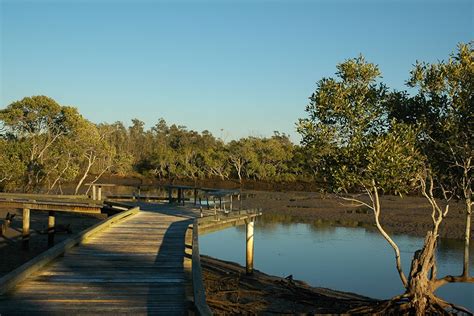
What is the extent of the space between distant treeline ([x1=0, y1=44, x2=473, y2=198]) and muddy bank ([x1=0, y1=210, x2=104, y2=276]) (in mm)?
2430

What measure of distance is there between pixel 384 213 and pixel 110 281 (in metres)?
30.8

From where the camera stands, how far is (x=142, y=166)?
82.9 meters

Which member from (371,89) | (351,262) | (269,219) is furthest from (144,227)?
(269,219)

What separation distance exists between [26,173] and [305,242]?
63.8 ft

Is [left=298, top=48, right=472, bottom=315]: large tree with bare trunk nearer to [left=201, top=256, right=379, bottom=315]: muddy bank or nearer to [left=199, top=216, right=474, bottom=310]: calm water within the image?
[left=201, top=256, right=379, bottom=315]: muddy bank

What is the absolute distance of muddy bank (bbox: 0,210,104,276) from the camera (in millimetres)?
17047

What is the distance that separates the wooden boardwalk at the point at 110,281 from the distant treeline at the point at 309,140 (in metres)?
4.92


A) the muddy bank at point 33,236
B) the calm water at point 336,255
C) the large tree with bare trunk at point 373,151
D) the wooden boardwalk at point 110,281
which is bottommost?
the calm water at point 336,255

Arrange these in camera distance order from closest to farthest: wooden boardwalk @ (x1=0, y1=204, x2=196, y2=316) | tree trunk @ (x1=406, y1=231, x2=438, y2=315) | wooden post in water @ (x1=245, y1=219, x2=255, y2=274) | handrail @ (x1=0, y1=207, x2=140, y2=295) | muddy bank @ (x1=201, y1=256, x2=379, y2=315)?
1. wooden boardwalk @ (x1=0, y1=204, x2=196, y2=316)
2. handrail @ (x1=0, y1=207, x2=140, y2=295)
3. tree trunk @ (x1=406, y1=231, x2=438, y2=315)
4. muddy bank @ (x1=201, y1=256, x2=379, y2=315)
5. wooden post in water @ (x1=245, y1=219, x2=255, y2=274)

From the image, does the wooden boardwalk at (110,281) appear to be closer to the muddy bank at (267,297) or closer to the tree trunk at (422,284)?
the muddy bank at (267,297)

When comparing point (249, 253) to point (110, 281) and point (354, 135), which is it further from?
point (110, 281)

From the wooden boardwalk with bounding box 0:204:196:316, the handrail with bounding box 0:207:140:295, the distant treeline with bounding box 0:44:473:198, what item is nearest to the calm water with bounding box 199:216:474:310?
the distant treeline with bounding box 0:44:473:198

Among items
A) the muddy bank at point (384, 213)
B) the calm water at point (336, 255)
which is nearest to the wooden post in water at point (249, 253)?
the calm water at point (336, 255)

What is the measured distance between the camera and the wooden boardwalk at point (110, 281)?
22.5 feet
